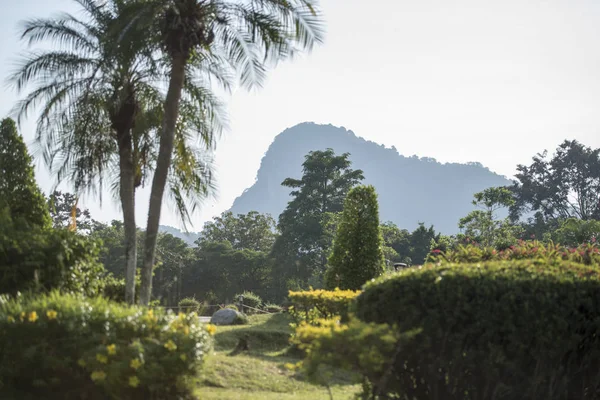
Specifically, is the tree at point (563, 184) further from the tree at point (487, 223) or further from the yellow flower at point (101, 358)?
the yellow flower at point (101, 358)

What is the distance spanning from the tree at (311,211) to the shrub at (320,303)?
30193 mm

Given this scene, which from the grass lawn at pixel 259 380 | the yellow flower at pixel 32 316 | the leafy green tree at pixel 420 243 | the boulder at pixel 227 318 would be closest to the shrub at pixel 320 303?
the grass lawn at pixel 259 380

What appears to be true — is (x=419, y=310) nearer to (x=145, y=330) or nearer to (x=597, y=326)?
(x=597, y=326)

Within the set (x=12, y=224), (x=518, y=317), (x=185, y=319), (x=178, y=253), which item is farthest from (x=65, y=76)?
(x=178, y=253)

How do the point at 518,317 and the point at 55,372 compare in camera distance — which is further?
the point at 55,372

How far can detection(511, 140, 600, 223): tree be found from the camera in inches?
2042

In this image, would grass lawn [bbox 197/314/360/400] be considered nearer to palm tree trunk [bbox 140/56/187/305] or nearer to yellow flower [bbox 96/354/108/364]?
yellow flower [bbox 96/354/108/364]

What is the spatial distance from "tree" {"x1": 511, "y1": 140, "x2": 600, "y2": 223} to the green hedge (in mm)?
48418

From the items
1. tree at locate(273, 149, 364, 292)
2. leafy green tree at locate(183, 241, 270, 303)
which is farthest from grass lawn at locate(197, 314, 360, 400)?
leafy green tree at locate(183, 241, 270, 303)

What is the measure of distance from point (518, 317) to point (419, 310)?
34.8 inches

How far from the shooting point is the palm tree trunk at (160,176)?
10.6 meters

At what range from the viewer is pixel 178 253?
5062cm

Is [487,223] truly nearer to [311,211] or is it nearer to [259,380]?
[311,211]

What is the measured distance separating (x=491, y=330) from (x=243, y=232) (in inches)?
2179
